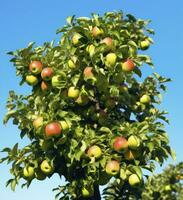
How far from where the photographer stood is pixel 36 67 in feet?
35.4

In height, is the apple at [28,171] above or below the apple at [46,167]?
above

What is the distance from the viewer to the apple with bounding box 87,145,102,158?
32.6 ft

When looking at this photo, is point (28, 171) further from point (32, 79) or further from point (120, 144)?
point (120, 144)

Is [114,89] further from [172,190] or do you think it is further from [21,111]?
[172,190]

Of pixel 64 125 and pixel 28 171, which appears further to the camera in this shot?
pixel 28 171

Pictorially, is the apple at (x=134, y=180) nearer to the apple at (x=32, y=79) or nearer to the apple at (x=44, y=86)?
the apple at (x=44, y=86)

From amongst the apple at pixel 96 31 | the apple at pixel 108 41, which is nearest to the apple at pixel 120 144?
the apple at pixel 108 41

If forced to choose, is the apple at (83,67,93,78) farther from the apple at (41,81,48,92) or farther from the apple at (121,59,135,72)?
the apple at (41,81,48,92)

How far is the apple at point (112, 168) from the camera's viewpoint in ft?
32.2

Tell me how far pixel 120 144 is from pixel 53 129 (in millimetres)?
1473

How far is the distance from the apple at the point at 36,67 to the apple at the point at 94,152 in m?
2.28

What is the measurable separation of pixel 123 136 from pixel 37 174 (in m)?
2.38

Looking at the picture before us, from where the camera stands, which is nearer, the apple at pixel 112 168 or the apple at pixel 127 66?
the apple at pixel 112 168

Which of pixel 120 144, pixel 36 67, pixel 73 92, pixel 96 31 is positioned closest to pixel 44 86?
pixel 36 67
